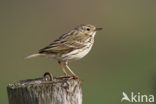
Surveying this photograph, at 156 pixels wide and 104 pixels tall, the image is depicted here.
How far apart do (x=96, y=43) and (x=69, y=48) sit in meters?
10.3

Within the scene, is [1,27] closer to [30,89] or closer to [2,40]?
[2,40]

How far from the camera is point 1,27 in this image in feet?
78.5

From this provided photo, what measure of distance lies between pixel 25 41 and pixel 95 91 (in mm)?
5537

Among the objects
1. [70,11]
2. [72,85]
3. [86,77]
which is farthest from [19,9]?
[72,85]

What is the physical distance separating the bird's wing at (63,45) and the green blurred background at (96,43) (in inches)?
104

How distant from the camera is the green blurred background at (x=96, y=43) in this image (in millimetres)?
17719

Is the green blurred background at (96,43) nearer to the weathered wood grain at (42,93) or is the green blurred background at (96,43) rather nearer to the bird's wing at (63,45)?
the bird's wing at (63,45)

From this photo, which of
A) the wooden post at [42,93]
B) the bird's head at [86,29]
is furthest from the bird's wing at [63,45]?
the wooden post at [42,93]

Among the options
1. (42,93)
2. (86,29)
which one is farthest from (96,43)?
(42,93)

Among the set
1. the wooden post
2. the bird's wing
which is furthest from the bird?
the wooden post

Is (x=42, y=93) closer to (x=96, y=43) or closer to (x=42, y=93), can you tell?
(x=42, y=93)

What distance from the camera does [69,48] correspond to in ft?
34.0

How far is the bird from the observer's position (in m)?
10.1

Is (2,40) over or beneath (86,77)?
over
